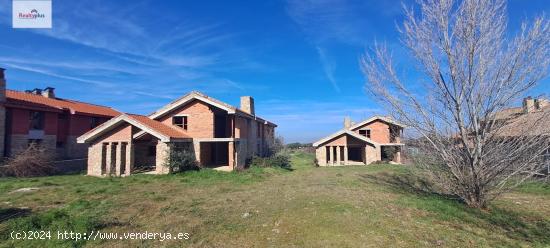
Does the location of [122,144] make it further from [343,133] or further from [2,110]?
[343,133]

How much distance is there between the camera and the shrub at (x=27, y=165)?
58.5 feet

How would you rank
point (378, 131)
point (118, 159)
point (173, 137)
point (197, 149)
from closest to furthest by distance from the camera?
1. point (173, 137)
2. point (118, 159)
3. point (197, 149)
4. point (378, 131)

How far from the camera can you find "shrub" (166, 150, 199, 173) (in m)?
18.4

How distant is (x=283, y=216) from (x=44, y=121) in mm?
24403

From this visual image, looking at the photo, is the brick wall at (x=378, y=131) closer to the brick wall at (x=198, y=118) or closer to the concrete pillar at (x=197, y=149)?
the brick wall at (x=198, y=118)

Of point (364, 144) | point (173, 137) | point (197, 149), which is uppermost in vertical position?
point (173, 137)

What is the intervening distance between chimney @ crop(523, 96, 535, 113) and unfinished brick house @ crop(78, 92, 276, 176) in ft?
49.9

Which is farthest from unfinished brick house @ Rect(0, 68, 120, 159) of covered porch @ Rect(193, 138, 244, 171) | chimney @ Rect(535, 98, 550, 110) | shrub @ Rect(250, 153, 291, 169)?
chimney @ Rect(535, 98, 550, 110)

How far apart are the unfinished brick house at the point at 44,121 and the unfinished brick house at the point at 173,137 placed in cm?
670

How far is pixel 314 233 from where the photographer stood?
6844 mm

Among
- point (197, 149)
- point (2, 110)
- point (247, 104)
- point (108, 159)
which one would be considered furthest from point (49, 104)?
point (247, 104)

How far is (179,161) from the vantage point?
18625mm

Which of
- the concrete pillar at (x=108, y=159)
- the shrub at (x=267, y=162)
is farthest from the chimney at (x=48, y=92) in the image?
the shrub at (x=267, y=162)

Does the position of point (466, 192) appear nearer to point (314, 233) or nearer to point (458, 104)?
point (458, 104)
